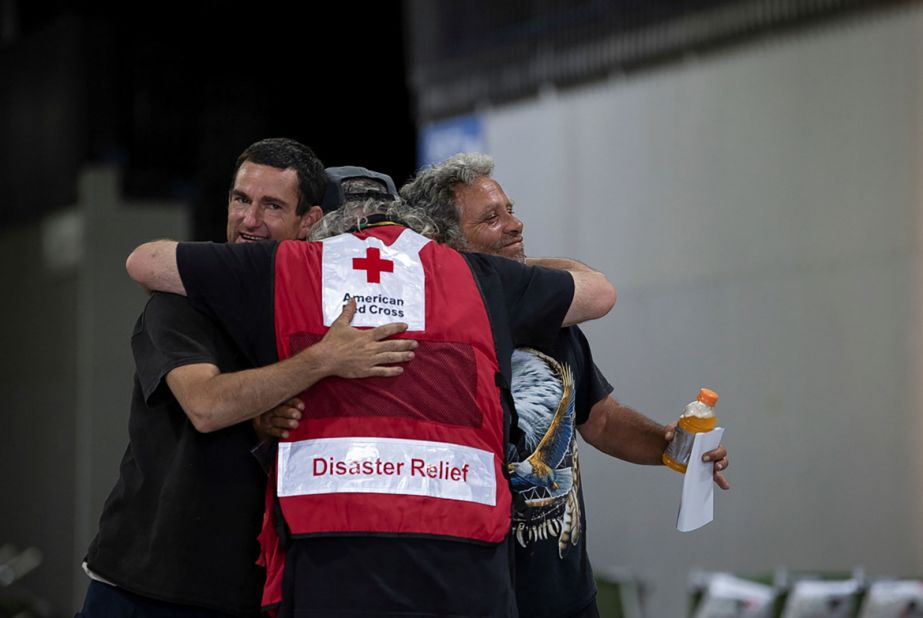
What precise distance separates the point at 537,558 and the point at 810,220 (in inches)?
124

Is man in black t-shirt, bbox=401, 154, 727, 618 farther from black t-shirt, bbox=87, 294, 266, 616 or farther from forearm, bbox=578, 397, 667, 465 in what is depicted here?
black t-shirt, bbox=87, 294, 266, 616

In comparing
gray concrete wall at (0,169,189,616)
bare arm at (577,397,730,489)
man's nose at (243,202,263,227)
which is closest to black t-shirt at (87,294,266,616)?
man's nose at (243,202,263,227)

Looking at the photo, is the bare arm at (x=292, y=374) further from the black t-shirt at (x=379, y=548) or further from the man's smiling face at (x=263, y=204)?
the man's smiling face at (x=263, y=204)

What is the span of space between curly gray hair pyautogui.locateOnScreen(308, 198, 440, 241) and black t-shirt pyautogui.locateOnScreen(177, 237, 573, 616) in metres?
0.11

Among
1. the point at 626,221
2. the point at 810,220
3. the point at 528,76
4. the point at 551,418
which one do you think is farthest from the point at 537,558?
the point at 528,76

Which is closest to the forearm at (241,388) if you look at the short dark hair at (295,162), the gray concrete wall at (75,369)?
the short dark hair at (295,162)

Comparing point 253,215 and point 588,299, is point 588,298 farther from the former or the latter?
point 253,215

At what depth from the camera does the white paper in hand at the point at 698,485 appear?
2.31 metres

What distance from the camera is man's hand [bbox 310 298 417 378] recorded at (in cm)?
192

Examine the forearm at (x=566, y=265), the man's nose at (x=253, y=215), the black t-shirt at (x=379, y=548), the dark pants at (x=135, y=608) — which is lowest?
the dark pants at (x=135, y=608)

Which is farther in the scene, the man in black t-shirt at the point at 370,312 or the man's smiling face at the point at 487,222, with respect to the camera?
the man's smiling face at the point at 487,222

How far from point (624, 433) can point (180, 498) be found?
105 cm

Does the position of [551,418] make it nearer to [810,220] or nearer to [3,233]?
[810,220]

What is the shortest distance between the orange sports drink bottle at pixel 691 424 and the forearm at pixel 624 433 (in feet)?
0.68
